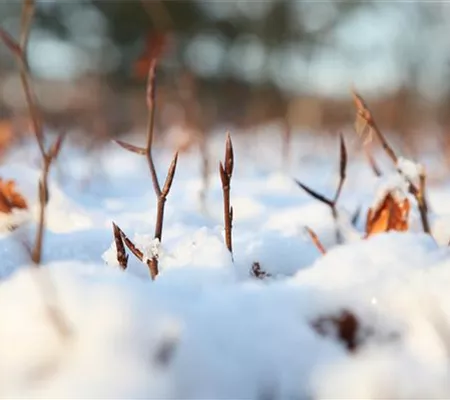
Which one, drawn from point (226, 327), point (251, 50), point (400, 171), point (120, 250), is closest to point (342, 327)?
point (226, 327)

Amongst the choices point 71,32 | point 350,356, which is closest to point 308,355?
point 350,356

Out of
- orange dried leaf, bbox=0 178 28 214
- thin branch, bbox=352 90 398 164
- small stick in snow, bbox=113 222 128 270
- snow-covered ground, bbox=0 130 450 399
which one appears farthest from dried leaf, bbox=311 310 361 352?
orange dried leaf, bbox=0 178 28 214

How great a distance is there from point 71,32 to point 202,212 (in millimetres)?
15759

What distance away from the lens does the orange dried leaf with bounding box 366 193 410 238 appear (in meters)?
1.02

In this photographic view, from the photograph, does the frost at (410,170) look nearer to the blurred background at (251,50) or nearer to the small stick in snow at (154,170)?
the small stick in snow at (154,170)

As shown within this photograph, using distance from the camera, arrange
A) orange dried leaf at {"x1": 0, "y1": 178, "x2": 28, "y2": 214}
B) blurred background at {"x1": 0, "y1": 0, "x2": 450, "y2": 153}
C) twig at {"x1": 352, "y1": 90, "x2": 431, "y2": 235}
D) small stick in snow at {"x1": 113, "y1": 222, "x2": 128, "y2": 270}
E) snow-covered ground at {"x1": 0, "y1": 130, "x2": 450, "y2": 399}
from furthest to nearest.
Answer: blurred background at {"x1": 0, "y1": 0, "x2": 450, "y2": 153}
orange dried leaf at {"x1": 0, "y1": 178, "x2": 28, "y2": 214}
twig at {"x1": 352, "y1": 90, "x2": 431, "y2": 235}
small stick in snow at {"x1": 113, "y1": 222, "x2": 128, "y2": 270}
snow-covered ground at {"x1": 0, "y1": 130, "x2": 450, "y2": 399}

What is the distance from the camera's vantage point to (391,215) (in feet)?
3.36

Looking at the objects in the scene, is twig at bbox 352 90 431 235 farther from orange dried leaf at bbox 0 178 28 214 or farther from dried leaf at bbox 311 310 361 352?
orange dried leaf at bbox 0 178 28 214

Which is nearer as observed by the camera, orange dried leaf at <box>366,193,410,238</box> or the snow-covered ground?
the snow-covered ground

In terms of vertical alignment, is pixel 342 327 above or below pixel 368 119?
below

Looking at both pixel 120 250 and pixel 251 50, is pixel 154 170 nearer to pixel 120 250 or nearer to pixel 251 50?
pixel 120 250

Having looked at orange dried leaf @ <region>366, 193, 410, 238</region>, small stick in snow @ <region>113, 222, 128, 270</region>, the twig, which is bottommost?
small stick in snow @ <region>113, 222, 128, 270</region>

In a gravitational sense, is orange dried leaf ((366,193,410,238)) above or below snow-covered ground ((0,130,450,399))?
above

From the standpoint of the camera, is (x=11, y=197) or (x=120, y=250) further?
(x=11, y=197)
